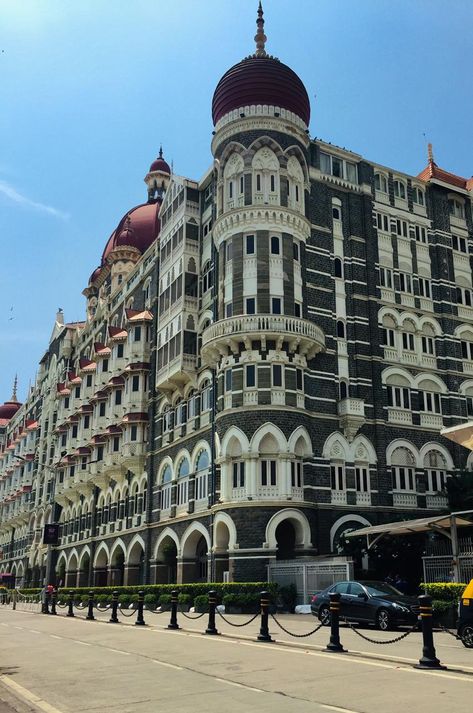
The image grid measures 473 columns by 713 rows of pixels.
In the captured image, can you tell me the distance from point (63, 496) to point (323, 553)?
35300mm

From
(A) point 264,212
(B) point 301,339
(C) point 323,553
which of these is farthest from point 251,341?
(C) point 323,553

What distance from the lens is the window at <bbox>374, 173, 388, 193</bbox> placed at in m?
45.1

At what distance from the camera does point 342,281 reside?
41656mm

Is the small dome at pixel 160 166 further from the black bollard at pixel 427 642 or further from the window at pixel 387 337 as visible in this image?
the black bollard at pixel 427 642

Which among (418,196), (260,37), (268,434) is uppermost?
(260,37)

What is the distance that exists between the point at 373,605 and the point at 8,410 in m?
104

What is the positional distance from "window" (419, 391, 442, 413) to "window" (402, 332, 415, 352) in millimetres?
2714

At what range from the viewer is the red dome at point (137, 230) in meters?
68.3

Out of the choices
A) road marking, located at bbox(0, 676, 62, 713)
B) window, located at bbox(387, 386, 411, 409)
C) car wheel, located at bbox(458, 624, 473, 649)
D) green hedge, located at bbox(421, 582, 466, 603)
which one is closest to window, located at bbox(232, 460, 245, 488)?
window, located at bbox(387, 386, 411, 409)

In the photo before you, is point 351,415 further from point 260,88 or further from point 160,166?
point 160,166

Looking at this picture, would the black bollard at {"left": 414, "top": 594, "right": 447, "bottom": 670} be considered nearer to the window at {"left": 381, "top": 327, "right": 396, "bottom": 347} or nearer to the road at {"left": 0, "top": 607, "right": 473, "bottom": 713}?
the road at {"left": 0, "top": 607, "right": 473, "bottom": 713}

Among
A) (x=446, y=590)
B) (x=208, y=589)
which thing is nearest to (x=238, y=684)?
(x=446, y=590)

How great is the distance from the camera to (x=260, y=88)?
132 feet

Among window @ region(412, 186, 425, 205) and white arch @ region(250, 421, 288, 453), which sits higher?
window @ region(412, 186, 425, 205)
